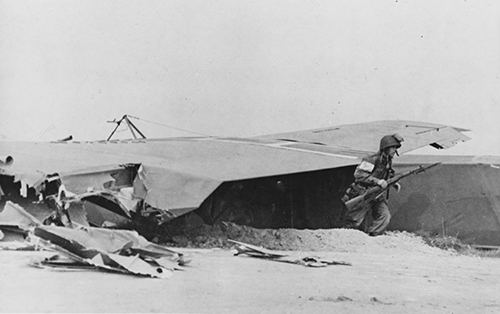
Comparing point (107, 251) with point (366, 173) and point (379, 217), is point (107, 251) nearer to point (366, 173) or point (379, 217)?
point (366, 173)

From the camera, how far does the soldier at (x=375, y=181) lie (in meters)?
10.3

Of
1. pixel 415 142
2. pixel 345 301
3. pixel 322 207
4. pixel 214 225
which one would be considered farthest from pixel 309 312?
pixel 415 142

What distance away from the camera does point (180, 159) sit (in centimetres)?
962

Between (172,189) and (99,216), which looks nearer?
(172,189)

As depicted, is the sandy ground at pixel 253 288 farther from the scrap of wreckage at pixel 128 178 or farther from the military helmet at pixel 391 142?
the military helmet at pixel 391 142

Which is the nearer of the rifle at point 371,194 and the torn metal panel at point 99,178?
the torn metal panel at point 99,178

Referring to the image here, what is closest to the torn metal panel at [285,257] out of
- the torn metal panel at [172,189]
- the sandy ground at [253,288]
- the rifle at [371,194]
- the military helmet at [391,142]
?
the sandy ground at [253,288]

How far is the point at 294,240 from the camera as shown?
30.7 ft

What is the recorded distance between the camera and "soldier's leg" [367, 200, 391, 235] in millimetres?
10539

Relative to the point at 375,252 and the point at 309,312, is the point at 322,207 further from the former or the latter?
the point at 309,312

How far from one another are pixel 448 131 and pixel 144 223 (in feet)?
19.4

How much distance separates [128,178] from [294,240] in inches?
86.1

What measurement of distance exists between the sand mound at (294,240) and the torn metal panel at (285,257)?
0.65 meters

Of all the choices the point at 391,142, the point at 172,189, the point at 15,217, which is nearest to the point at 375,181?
the point at 391,142
